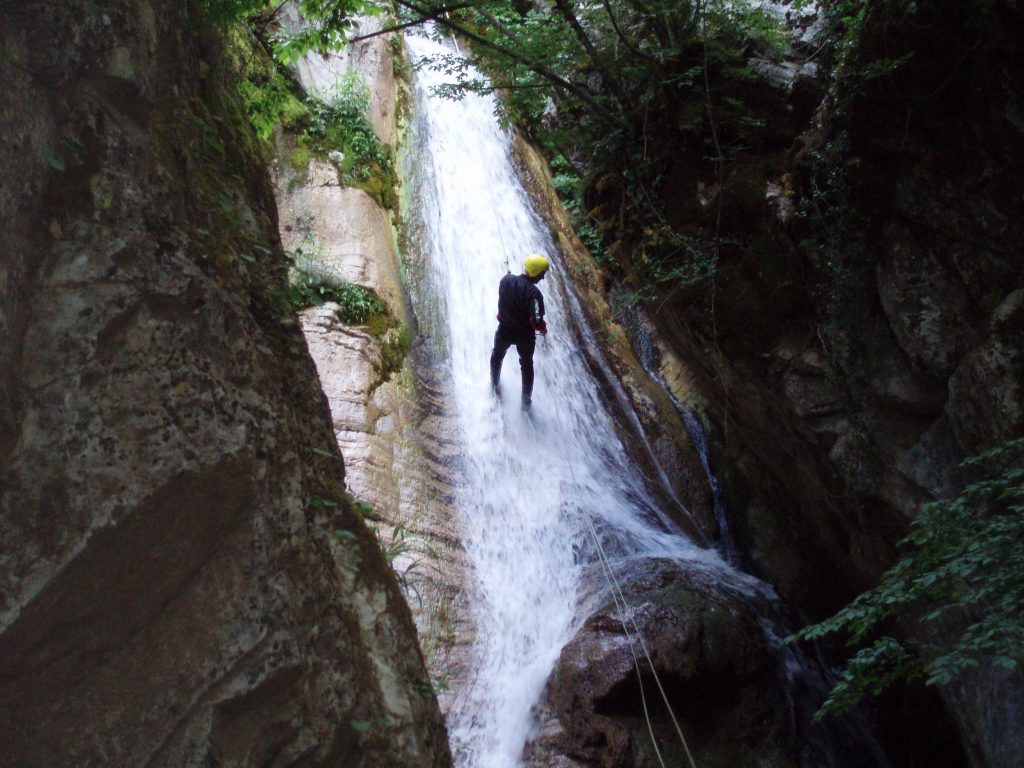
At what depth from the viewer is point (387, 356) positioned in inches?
325

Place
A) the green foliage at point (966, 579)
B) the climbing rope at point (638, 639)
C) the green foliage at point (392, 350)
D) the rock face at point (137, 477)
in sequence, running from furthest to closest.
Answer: the green foliage at point (392, 350), the climbing rope at point (638, 639), the green foliage at point (966, 579), the rock face at point (137, 477)

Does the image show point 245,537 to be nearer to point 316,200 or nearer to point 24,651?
point 24,651

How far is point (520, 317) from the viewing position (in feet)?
26.4

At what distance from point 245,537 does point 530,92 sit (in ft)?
18.4

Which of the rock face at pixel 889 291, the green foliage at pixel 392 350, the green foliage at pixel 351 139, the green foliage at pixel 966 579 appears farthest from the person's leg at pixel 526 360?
the green foliage at pixel 966 579

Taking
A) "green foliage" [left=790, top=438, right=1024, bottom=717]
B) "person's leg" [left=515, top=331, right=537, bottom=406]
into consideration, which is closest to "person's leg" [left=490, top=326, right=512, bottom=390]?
"person's leg" [left=515, top=331, right=537, bottom=406]

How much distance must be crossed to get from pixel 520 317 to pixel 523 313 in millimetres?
60

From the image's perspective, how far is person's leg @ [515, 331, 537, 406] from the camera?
818 centimetres

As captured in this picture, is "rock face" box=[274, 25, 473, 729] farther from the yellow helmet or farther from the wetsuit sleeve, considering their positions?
the yellow helmet

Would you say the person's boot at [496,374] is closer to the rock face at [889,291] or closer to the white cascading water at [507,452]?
the white cascading water at [507,452]

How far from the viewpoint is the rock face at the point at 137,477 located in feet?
6.49

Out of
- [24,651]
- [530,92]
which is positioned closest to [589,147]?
[530,92]

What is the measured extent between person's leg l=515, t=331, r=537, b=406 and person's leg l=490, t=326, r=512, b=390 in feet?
0.46

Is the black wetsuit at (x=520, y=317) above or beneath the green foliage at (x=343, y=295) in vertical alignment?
beneath
